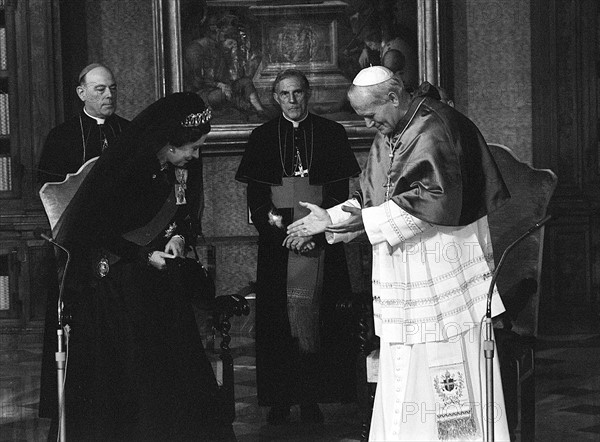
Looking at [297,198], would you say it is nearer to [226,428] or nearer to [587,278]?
[226,428]

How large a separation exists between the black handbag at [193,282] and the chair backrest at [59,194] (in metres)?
0.80

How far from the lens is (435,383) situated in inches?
175

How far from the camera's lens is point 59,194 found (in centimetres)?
562

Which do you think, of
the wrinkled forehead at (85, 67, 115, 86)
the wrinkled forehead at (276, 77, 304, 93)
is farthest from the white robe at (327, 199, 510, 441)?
the wrinkled forehead at (85, 67, 115, 86)

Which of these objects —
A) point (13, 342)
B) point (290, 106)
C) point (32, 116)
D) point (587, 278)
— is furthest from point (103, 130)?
point (587, 278)

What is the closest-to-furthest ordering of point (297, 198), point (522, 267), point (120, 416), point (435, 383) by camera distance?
point (435, 383) < point (120, 416) < point (522, 267) < point (297, 198)

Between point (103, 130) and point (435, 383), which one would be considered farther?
point (103, 130)

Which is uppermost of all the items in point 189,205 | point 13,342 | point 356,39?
point 356,39

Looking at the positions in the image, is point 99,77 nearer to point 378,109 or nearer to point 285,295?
point 285,295

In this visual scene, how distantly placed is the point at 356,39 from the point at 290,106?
265 cm

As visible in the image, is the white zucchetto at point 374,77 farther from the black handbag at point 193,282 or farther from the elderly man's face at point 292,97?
the elderly man's face at point 292,97

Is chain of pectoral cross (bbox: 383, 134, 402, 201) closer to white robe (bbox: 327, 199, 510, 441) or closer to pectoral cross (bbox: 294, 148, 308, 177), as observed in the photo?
white robe (bbox: 327, 199, 510, 441)

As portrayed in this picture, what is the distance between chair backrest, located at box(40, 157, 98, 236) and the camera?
5605 millimetres

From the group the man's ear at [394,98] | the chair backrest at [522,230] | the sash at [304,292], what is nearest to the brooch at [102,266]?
the man's ear at [394,98]
